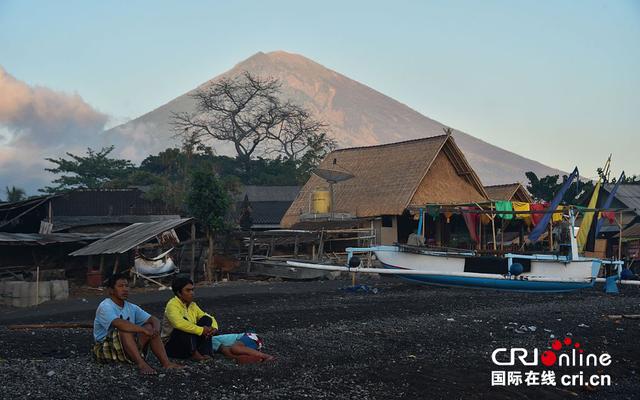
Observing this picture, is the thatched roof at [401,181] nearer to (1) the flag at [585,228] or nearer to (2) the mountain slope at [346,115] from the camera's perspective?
(1) the flag at [585,228]

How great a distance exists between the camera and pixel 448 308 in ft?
48.3

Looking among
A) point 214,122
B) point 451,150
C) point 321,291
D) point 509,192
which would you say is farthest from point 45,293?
point 214,122

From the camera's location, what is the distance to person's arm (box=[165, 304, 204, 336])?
8336mm

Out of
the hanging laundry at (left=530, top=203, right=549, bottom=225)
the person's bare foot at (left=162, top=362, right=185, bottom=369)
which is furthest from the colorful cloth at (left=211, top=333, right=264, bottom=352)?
the hanging laundry at (left=530, top=203, right=549, bottom=225)

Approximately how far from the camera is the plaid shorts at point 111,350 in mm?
8055

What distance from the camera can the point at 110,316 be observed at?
8.01 metres

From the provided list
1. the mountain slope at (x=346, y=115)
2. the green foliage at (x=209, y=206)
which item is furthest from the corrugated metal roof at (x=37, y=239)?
the mountain slope at (x=346, y=115)

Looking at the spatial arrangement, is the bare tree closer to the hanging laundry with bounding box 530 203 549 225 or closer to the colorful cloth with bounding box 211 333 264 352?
the hanging laundry with bounding box 530 203 549 225

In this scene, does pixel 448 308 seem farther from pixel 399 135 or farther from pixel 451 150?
pixel 399 135

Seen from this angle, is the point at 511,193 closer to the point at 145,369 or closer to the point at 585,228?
the point at 585,228

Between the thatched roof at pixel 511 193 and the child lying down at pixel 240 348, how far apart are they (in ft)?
72.0

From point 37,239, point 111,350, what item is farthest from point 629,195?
point 111,350

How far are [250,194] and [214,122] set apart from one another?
46.2 feet

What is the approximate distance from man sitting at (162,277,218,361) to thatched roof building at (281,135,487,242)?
17001 mm
